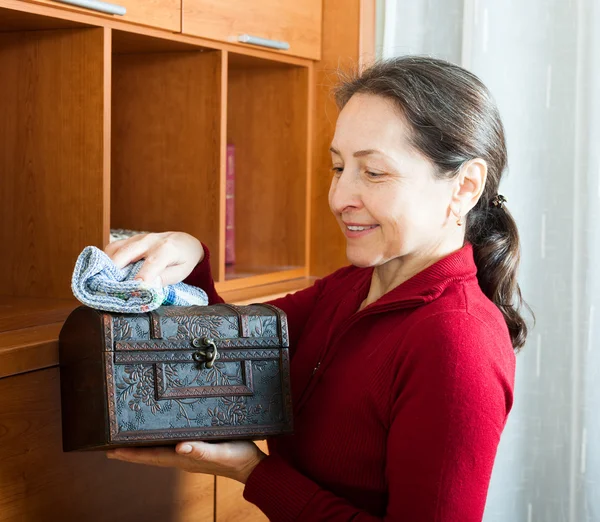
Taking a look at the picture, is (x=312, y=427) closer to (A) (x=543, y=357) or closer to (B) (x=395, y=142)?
(B) (x=395, y=142)

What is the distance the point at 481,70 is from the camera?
76.0 inches

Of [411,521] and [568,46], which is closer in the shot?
[411,521]

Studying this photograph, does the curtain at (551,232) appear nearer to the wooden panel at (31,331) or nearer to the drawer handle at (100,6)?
the wooden panel at (31,331)

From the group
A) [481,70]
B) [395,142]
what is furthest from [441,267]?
[481,70]

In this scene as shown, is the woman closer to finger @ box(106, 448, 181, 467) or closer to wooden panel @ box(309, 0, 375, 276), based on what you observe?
finger @ box(106, 448, 181, 467)

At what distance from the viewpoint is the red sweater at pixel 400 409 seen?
3.63ft

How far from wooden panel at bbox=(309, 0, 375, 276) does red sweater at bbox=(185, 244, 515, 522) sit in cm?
68

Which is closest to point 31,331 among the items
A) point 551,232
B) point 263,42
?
point 263,42

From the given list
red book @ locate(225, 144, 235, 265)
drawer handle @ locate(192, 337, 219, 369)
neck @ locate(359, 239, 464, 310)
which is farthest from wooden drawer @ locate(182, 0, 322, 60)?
drawer handle @ locate(192, 337, 219, 369)

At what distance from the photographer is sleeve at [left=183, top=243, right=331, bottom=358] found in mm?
1514

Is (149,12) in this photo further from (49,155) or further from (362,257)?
(362,257)

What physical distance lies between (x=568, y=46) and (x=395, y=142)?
804 millimetres

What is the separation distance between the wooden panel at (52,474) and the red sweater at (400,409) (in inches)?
10.2

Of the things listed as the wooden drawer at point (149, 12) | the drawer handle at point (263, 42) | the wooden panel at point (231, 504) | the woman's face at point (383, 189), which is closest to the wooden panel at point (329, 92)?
the drawer handle at point (263, 42)
